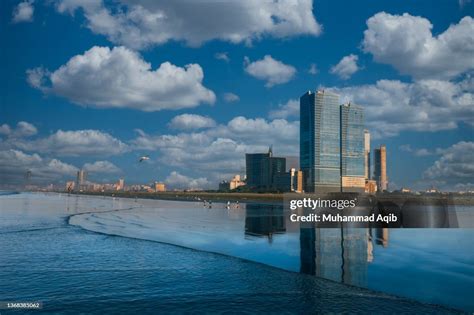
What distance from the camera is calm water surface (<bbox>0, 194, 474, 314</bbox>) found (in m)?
17.9

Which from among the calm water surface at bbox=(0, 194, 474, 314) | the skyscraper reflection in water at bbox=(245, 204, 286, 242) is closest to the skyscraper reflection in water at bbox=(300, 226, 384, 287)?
the calm water surface at bbox=(0, 194, 474, 314)

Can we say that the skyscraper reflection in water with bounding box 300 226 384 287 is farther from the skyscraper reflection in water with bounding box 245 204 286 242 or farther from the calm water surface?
the skyscraper reflection in water with bounding box 245 204 286 242

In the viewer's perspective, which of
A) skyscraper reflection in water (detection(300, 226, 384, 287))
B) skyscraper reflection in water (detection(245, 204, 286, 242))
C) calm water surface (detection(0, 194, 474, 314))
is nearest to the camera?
calm water surface (detection(0, 194, 474, 314))

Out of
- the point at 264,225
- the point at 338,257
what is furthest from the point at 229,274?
the point at 264,225

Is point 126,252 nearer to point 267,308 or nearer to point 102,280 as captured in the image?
point 102,280

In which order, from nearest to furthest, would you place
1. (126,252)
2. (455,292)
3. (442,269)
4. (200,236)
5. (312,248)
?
(455,292) → (442,269) → (126,252) → (312,248) → (200,236)

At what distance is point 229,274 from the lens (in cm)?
2364

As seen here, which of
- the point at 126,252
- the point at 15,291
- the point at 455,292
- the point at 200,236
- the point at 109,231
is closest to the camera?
the point at 15,291

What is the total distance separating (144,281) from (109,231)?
24828 millimetres

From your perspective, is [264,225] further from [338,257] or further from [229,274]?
[229,274]

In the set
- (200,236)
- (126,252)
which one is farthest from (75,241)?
(200,236)

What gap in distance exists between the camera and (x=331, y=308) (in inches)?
679

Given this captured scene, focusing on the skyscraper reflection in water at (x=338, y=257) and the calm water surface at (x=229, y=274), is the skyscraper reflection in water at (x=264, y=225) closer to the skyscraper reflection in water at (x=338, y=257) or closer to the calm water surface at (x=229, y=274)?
the skyscraper reflection in water at (x=338, y=257)

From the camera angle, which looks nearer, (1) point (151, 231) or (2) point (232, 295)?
(2) point (232, 295)
